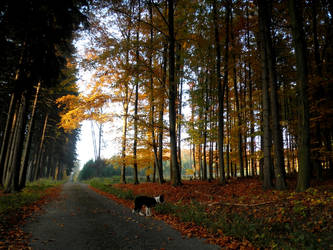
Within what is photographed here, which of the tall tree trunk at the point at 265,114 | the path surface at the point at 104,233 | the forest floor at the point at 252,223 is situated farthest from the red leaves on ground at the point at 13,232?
the tall tree trunk at the point at 265,114

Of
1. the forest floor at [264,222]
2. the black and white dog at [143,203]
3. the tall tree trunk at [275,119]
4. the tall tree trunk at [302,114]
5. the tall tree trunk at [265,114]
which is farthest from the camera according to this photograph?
the tall tree trunk at [265,114]

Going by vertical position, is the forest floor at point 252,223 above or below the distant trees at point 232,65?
below

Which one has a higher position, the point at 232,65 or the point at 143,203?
the point at 232,65

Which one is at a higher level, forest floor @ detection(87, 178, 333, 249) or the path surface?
forest floor @ detection(87, 178, 333, 249)

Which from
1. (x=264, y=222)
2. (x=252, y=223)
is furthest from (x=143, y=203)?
(x=264, y=222)

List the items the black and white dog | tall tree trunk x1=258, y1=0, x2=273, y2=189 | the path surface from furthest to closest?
tall tree trunk x1=258, y1=0, x2=273, y2=189 < the black and white dog < the path surface

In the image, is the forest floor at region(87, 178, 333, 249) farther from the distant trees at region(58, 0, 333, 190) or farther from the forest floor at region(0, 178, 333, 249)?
the distant trees at region(58, 0, 333, 190)

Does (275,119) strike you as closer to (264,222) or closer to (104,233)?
(264,222)

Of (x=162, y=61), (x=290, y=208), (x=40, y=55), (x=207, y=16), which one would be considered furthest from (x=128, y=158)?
(x=290, y=208)

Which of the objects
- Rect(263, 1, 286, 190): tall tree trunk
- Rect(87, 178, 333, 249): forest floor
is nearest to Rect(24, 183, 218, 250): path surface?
Rect(87, 178, 333, 249): forest floor

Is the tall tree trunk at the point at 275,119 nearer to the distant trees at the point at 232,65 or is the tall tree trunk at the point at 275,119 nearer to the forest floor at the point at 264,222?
the distant trees at the point at 232,65

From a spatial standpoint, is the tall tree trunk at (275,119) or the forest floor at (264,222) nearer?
the forest floor at (264,222)

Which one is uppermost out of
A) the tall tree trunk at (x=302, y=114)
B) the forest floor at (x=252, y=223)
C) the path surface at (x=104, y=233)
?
the tall tree trunk at (x=302, y=114)

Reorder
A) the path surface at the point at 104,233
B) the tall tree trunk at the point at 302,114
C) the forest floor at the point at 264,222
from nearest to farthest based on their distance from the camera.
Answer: the forest floor at the point at 264,222
the path surface at the point at 104,233
the tall tree trunk at the point at 302,114
